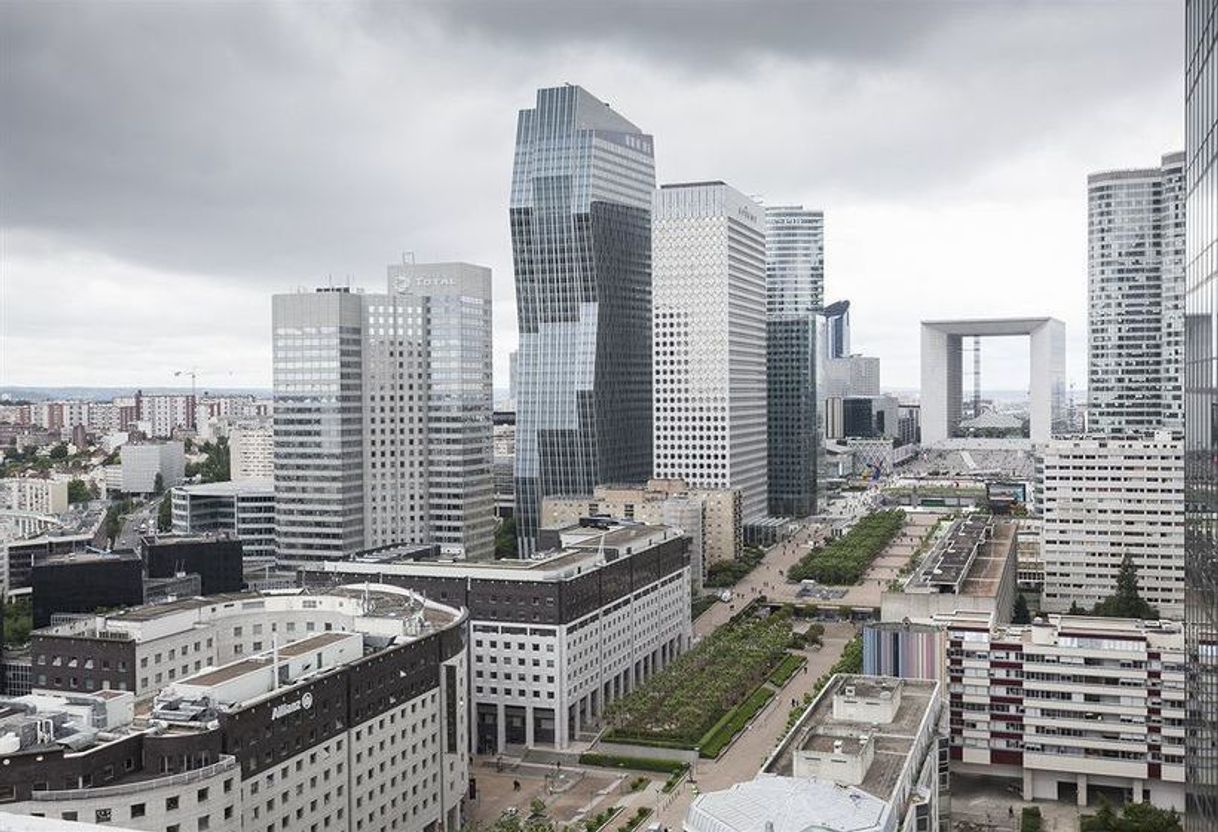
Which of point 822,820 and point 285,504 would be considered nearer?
point 822,820

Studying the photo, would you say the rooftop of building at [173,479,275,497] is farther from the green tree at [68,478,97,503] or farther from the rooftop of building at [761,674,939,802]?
the rooftop of building at [761,674,939,802]

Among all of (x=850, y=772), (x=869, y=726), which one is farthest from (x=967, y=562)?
(x=850, y=772)

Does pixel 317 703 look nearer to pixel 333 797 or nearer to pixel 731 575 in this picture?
pixel 333 797

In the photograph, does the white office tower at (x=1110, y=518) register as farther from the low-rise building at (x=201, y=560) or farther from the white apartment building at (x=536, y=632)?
the low-rise building at (x=201, y=560)

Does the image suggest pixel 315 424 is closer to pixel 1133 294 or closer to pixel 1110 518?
pixel 1110 518

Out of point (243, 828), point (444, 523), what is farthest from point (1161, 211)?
point (243, 828)
